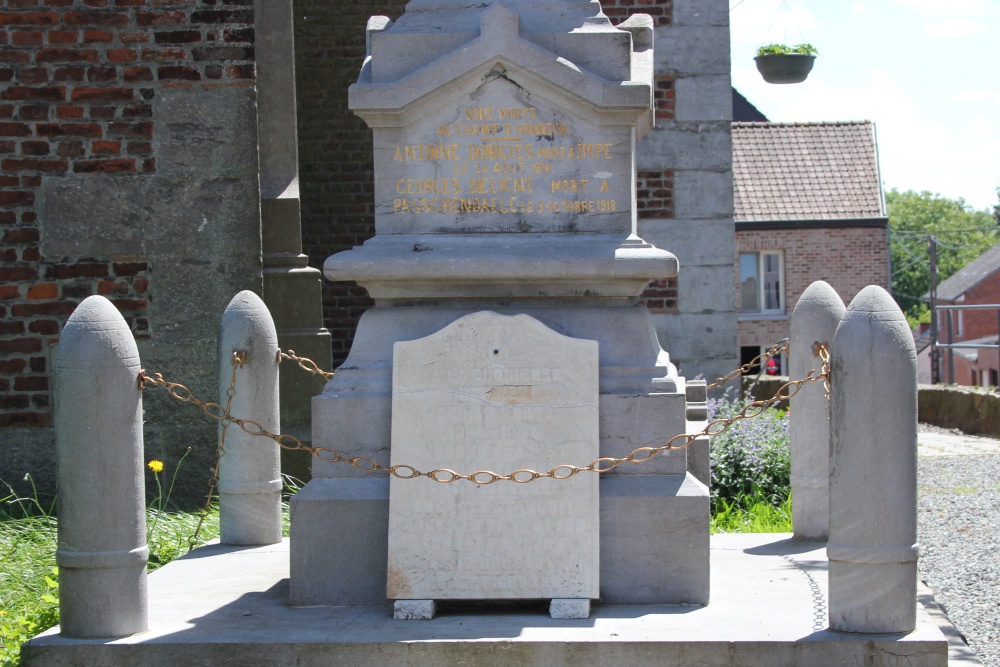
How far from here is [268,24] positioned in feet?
30.9

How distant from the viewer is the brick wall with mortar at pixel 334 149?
1406cm

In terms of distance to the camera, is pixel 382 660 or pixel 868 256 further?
pixel 868 256

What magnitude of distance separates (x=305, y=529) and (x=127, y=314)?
3.48 meters

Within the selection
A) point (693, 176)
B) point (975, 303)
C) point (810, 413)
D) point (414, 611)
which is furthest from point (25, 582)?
point (975, 303)

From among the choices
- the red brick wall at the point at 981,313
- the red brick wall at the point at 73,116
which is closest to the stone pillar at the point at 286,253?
the red brick wall at the point at 73,116

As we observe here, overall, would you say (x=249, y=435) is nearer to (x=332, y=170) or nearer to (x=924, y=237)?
(x=332, y=170)

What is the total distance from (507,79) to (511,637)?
2057mm

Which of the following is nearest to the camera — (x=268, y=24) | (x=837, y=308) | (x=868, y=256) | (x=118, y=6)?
(x=837, y=308)

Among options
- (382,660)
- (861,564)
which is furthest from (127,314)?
(861,564)

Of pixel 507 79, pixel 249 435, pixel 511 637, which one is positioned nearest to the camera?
pixel 511 637

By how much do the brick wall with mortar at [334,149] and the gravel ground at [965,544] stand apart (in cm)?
656

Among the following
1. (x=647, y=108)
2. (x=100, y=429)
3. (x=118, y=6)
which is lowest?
(x=100, y=429)

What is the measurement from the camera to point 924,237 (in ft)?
A: 252

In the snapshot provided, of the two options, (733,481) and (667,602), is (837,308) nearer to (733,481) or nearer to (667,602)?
(667,602)
